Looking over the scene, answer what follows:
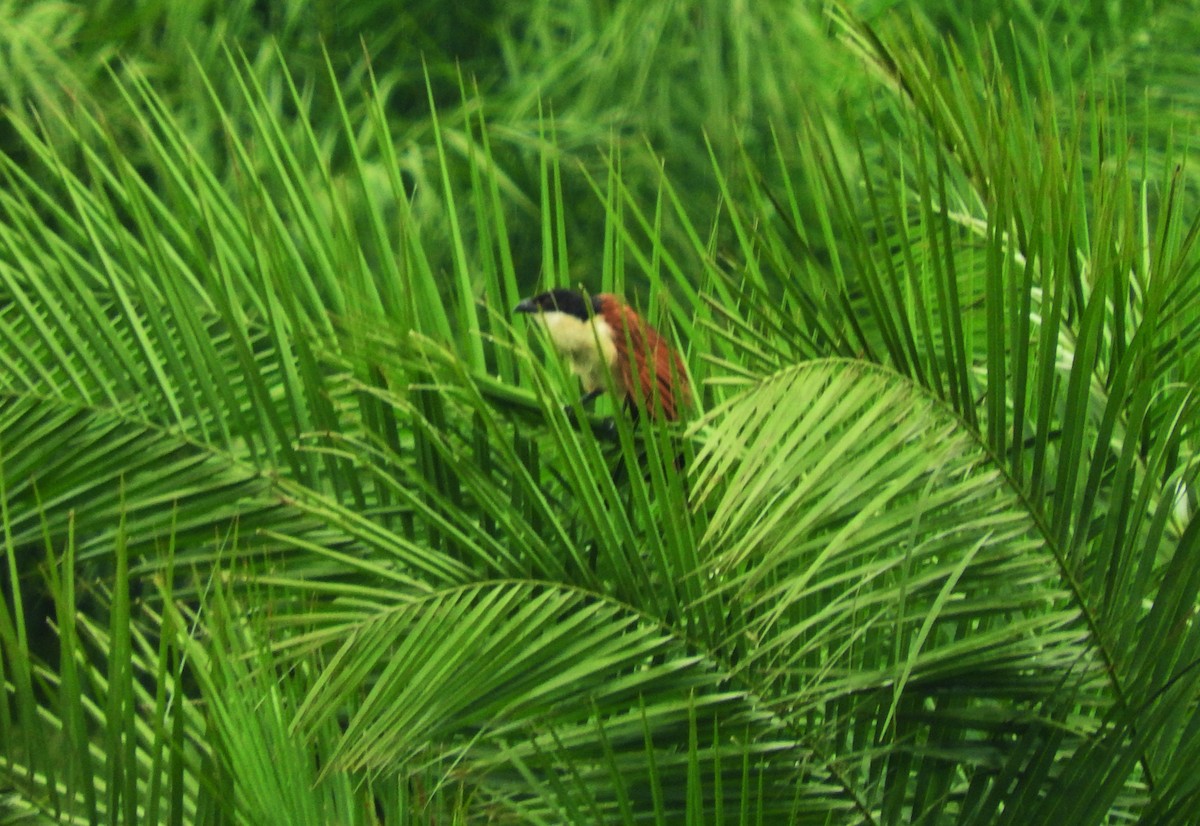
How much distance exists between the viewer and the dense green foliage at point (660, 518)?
4.12 feet

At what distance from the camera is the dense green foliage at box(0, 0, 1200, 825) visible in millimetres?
1257

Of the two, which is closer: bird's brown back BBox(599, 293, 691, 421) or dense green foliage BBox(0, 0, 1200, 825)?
dense green foliage BBox(0, 0, 1200, 825)

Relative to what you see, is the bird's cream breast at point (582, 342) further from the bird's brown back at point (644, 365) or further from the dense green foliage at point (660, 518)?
the dense green foliage at point (660, 518)

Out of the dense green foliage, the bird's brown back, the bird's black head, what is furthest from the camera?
the bird's black head

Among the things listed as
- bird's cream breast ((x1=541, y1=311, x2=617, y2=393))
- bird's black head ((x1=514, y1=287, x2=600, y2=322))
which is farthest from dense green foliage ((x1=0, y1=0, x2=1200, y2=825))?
bird's cream breast ((x1=541, y1=311, x2=617, y2=393))

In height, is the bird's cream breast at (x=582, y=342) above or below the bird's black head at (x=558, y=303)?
below

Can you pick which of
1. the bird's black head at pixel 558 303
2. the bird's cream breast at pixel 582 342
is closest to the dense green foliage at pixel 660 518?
the bird's black head at pixel 558 303

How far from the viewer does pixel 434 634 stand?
1.36 meters

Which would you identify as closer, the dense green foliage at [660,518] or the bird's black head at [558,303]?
the dense green foliage at [660,518]

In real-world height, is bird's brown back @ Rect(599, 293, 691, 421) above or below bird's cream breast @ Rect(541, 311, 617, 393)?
above

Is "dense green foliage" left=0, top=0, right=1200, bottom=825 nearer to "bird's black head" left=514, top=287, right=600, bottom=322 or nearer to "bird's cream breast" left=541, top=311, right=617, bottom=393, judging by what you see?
"bird's black head" left=514, top=287, right=600, bottom=322

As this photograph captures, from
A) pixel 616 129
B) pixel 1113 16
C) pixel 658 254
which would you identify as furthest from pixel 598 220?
pixel 658 254

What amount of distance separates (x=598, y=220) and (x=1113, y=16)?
1355mm

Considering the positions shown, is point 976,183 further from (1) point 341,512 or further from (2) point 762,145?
(2) point 762,145
